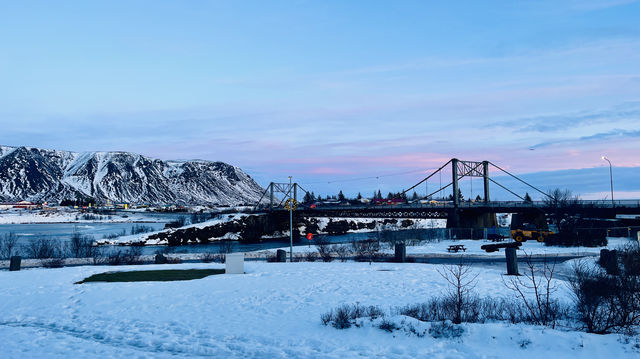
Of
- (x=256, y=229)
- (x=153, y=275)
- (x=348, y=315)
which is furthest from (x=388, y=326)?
(x=256, y=229)

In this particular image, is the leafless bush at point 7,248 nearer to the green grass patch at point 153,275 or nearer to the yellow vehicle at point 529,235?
the green grass patch at point 153,275

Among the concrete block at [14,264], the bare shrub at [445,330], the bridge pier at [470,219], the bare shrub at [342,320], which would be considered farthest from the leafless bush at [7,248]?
the bridge pier at [470,219]

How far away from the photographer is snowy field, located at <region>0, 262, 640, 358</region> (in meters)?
12.4

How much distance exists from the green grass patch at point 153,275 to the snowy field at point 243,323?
153 cm

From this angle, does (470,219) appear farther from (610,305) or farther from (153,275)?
(610,305)

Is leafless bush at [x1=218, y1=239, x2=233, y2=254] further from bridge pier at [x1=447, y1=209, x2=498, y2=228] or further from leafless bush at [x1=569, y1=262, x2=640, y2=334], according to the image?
leafless bush at [x1=569, y1=262, x2=640, y2=334]

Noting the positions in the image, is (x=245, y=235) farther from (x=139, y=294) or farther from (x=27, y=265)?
(x=139, y=294)

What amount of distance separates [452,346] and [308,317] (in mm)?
5036

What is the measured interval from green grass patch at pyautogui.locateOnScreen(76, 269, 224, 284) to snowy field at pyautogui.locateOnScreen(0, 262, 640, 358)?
5.02 feet

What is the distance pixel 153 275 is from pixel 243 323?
12.6 m

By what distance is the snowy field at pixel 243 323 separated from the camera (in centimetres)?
1238

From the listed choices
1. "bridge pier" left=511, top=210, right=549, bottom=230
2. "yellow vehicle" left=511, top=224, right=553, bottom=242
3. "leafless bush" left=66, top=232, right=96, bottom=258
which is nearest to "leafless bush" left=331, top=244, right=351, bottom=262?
"yellow vehicle" left=511, top=224, right=553, bottom=242

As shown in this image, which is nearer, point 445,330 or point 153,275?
point 445,330

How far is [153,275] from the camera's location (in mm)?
26281
